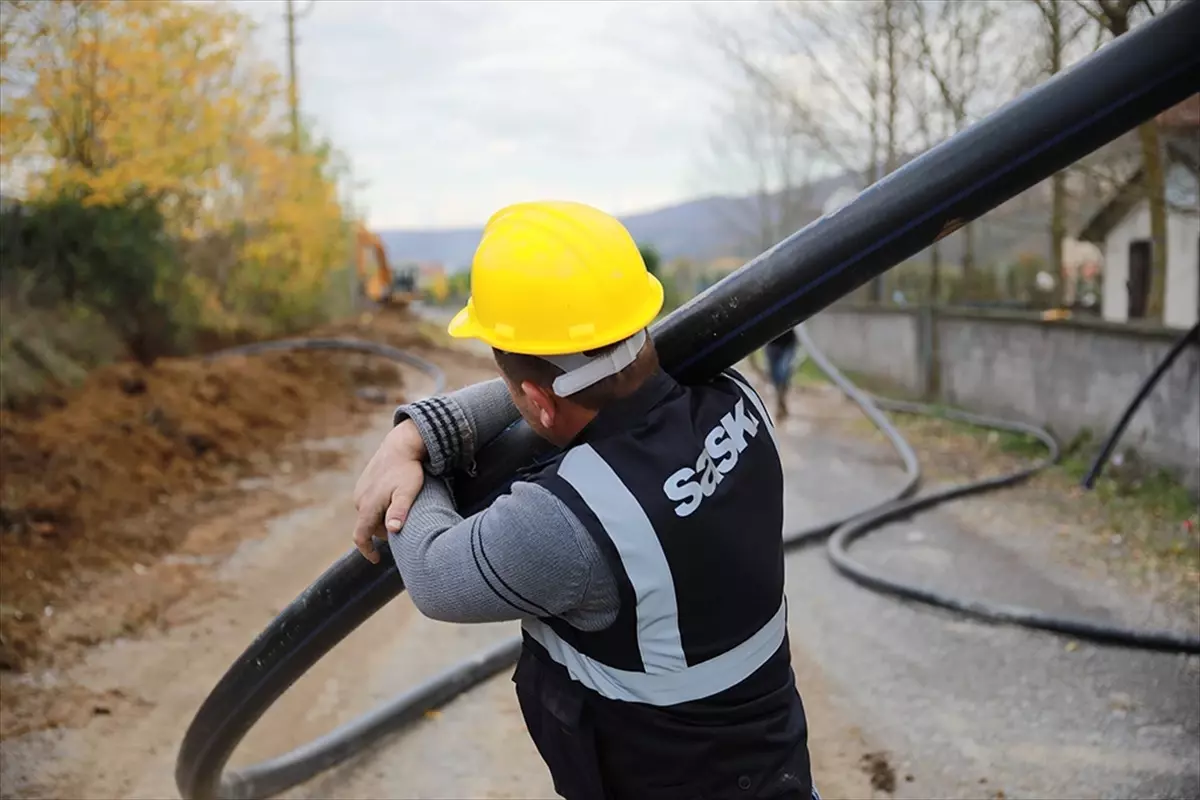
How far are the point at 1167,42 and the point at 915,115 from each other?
366 inches

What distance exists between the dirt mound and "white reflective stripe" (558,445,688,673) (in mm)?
4011

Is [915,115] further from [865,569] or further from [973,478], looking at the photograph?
[865,569]

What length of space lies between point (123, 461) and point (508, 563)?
6.86 m

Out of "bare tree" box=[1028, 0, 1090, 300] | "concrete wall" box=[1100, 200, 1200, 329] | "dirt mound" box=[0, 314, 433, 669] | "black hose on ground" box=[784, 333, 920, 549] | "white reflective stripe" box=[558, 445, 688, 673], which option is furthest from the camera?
"concrete wall" box=[1100, 200, 1200, 329]

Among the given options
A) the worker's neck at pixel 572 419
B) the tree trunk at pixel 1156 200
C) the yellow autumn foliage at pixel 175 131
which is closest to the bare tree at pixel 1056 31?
the tree trunk at pixel 1156 200

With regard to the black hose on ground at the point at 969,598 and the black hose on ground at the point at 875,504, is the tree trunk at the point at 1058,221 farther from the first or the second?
the black hose on ground at the point at 969,598

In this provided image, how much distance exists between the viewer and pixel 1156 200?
7090 millimetres

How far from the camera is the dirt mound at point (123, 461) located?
538 cm

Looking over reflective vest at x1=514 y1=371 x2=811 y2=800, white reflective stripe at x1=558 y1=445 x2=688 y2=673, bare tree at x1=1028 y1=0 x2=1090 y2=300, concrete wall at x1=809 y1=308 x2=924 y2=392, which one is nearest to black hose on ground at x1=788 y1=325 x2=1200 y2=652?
bare tree at x1=1028 y1=0 x2=1090 y2=300

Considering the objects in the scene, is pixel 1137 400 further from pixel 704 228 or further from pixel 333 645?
pixel 704 228

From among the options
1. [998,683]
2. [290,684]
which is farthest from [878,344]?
[290,684]

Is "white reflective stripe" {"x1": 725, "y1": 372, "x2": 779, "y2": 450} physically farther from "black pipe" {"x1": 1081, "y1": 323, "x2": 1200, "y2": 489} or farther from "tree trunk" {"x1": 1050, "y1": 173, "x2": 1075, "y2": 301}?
"tree trunk" {"x1": 1050, "y1": 173, "x2": 1075, "y2": 301}

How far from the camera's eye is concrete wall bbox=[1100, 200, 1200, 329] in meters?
10.9

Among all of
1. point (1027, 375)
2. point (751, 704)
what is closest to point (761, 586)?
point (751, 704)
